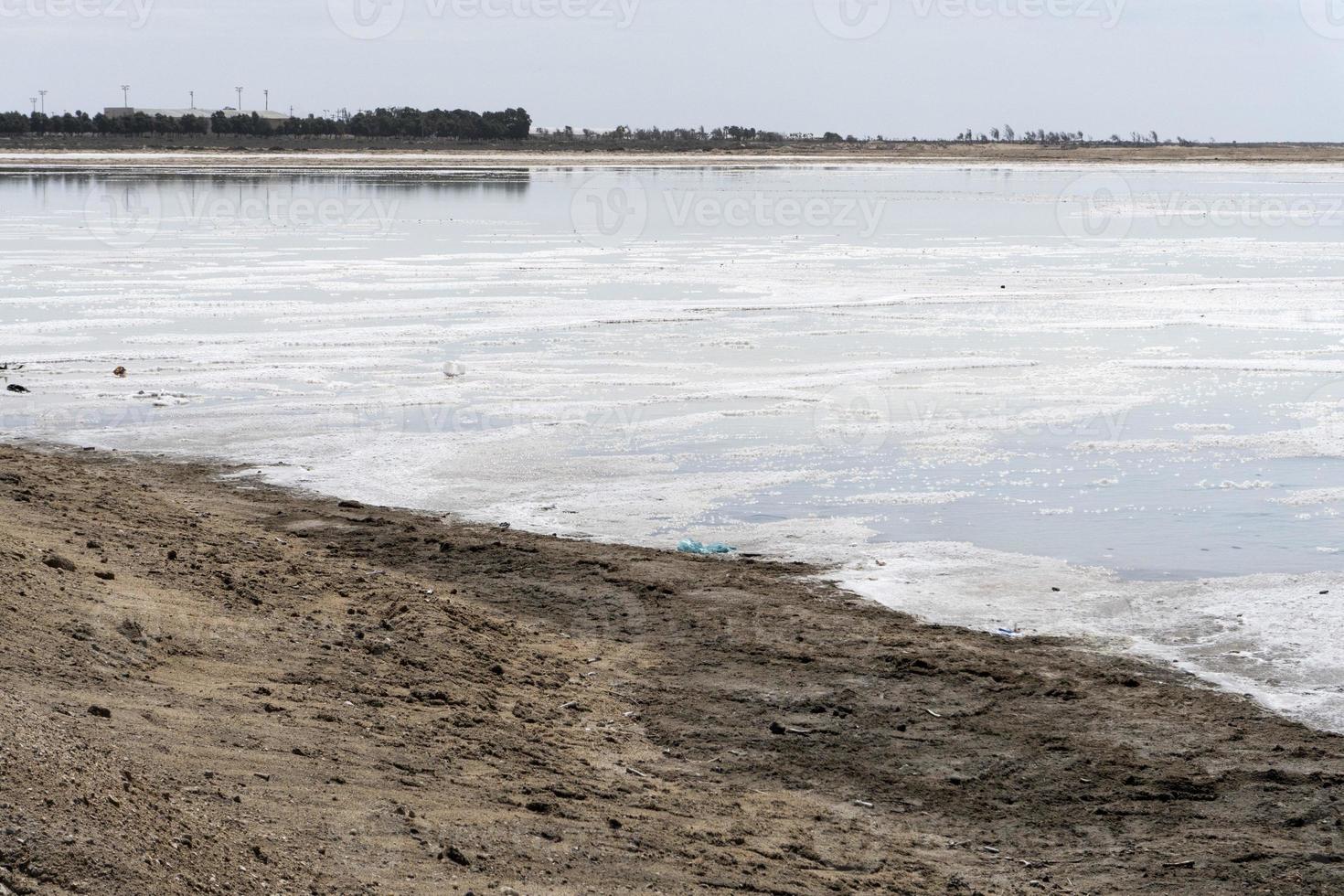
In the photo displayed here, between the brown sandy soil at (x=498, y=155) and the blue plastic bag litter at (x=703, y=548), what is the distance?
76893mm

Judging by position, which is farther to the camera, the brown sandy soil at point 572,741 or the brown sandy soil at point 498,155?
the brown sandy soil at point 498,155

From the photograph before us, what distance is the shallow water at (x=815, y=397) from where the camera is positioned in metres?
9.90

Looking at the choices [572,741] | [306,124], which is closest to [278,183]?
[572,741]

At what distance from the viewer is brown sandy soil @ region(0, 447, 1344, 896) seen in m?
5.24

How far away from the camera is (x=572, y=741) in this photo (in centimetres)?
700

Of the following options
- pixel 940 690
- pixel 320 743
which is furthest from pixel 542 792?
pixel 940 690

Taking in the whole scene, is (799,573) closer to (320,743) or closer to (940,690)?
(940,690)

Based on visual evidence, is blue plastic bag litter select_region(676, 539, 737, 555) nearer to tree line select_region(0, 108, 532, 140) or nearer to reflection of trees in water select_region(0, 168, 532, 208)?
reflection of trees in water select_region(0, 168, 532, 208)

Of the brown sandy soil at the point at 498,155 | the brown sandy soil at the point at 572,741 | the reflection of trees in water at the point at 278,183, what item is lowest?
the brown sandy soil at the point at 572,741

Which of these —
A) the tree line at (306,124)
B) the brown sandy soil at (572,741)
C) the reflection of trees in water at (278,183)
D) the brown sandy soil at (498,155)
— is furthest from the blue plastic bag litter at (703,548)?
the tree line at (306,124)

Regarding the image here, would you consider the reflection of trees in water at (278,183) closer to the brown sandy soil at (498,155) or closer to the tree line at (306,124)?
the brown sandy soil at (498,155)

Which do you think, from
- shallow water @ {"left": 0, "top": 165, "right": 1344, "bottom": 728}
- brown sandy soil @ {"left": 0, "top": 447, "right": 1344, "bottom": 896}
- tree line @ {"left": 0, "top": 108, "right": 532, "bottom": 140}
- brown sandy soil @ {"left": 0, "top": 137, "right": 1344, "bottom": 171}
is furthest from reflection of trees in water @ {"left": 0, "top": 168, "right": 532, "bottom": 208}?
tree line @ {"left": 0, "top": 108, "right": 532, "bottom": 140}

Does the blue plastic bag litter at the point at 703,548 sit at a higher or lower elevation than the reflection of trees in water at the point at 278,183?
lower

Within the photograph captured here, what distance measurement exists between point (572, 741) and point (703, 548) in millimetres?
3360
